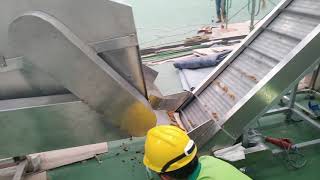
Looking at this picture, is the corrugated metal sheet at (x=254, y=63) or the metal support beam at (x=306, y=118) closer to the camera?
the corrugated metal sheet at (x=254, y=63)

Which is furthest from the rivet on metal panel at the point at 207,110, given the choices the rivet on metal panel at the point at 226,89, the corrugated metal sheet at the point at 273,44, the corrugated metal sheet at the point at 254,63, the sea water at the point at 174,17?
the sea water at the point at 174,17

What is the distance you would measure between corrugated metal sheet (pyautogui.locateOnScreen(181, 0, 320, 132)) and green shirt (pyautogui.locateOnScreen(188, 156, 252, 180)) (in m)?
1.19

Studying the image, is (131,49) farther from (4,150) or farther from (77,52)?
(4,150)

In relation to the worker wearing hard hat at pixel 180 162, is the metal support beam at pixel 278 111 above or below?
below

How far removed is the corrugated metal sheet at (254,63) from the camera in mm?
3004

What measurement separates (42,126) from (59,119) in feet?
0.42

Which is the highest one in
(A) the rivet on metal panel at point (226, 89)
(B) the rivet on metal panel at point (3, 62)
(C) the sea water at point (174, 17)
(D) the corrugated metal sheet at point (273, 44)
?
(B) the rivet on metal panel at point (3, 62)

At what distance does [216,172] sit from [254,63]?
1964 mm

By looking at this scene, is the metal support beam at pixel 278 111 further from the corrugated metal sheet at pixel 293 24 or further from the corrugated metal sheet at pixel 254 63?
the corrugated metal sheet at pixel 293 24

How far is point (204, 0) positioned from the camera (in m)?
12.5

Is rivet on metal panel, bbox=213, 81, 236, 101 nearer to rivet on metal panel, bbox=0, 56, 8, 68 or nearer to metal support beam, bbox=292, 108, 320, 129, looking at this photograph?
metal support beam, bbox=292, 108, 320, 129

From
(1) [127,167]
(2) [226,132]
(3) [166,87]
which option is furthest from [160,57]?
(2) [226,132]

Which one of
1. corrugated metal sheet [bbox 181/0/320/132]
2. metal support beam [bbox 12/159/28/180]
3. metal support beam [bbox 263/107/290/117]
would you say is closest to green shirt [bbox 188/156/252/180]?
corrugated metal sheet [bbox 181/0/320/132]

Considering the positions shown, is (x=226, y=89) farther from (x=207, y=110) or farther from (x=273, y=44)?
(x=273, y=44)
